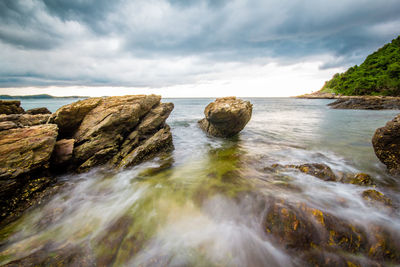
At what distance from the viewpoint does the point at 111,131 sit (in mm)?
7211

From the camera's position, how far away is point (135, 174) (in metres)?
6.19

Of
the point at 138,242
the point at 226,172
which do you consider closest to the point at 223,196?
the point at 226,172

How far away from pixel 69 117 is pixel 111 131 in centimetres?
197

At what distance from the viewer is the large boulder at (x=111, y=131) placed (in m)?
6.62

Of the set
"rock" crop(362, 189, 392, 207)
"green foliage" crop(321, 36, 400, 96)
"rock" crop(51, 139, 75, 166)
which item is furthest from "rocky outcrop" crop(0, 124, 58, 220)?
"green foliage" crop(321, 36, 400, 96)

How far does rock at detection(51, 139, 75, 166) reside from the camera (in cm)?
581

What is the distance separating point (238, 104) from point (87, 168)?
9267 mm

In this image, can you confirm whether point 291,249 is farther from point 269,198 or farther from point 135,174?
point 135,174

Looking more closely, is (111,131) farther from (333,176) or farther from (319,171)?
(333,176)

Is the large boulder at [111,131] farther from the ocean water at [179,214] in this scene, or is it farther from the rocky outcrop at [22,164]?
the rocky outcrop at [22,164]

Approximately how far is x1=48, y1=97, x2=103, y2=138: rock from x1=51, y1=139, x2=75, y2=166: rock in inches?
47.0

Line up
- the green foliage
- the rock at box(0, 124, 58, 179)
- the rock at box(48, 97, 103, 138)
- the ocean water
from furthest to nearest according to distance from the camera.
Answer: the green foliage, the rock at box(48, 97, 103, 138), the rock at box(0, 124, 58, 179), the ocean water

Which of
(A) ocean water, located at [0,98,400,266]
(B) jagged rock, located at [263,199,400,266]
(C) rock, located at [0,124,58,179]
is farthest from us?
(C) rock, located at [0,124,58,179]

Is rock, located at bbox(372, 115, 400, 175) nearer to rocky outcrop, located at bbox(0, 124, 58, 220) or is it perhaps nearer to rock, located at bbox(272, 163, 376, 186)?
rock, located at bbox(272, 163, 376, 186)
